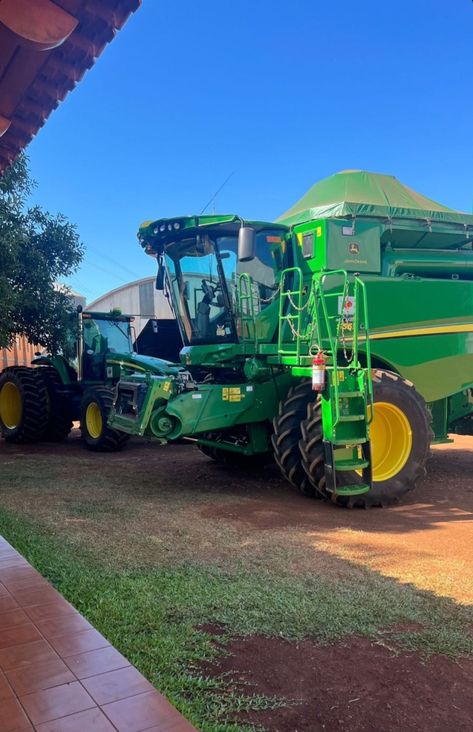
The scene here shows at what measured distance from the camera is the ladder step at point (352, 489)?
226 inches

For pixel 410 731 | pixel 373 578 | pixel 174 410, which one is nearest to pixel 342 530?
pixel 373 578

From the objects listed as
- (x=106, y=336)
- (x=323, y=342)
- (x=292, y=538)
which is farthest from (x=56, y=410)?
(x=292, y=538)

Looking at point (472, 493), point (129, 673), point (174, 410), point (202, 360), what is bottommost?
point (472, 493)

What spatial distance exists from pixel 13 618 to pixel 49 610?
7.1 inches

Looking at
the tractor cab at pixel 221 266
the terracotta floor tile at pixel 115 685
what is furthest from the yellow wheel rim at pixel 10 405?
the terracotta floor tile at pixel 115 685

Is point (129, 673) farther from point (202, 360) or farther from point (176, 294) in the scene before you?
point (176, 294)

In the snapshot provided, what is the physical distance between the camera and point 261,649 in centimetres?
295

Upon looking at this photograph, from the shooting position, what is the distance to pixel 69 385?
1125 centimetres

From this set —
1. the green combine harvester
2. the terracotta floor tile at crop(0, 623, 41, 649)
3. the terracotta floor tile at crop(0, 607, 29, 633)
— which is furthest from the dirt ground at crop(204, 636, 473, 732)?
the green combine harvester

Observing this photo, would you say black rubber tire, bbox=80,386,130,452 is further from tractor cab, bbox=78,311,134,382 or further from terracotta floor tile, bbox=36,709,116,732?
terracotta floor tile, bbox=36,709,116,732

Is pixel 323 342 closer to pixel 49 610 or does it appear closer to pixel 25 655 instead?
pixel 49 610

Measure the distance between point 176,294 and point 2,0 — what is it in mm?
5947

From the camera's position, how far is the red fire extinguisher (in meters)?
5.71

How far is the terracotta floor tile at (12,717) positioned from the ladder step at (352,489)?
403cm
